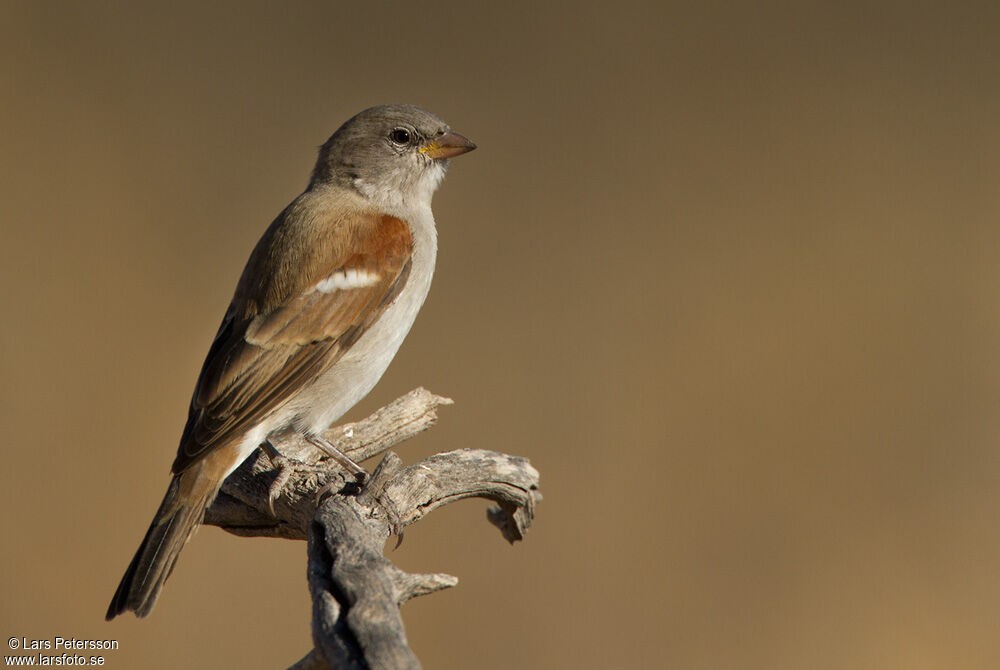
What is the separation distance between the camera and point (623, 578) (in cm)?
538

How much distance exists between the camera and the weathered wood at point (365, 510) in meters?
2.09

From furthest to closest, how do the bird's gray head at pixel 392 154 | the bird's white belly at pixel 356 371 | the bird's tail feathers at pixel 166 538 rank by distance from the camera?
the bird's gray head at pixel 392 154
the bird's white belly at pixel 356 371
the bird's tail feathers at pixel 166 538

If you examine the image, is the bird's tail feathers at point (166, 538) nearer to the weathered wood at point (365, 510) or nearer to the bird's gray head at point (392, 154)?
the weathered wood at point (365, 510)

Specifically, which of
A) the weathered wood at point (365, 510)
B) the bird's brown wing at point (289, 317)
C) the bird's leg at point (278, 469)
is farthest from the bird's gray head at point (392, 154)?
the bird's leg at point (278, 469)

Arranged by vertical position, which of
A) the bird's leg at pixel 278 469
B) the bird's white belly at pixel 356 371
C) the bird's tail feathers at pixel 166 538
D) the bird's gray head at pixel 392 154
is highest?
the bird's gray head at pixel 392 154

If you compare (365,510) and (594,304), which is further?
(594,304)

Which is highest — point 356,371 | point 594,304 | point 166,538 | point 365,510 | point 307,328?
point 594,304

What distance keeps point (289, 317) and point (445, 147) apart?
114 centimetres

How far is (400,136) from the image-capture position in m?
4.34

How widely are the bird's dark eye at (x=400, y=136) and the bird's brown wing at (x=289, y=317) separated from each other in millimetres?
521

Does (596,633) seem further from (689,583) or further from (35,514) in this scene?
(35,514)

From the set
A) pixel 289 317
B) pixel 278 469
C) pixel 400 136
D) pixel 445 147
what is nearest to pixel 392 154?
pixel 400 136

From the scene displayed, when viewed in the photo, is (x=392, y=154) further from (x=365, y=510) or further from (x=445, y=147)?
(x=365, y=510)

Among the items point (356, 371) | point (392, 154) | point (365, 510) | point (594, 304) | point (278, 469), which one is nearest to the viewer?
point (365, 510)
